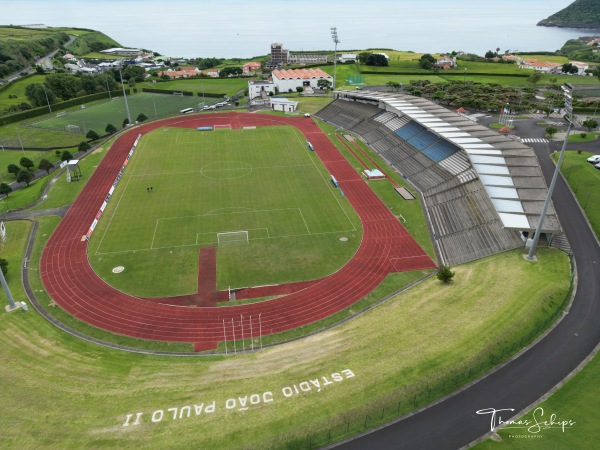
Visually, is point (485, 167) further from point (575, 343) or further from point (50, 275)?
point (50, 275)

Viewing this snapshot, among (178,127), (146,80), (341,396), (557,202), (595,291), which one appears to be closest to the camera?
(341,396)

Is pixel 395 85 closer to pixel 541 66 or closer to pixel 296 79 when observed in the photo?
pixel 296 79

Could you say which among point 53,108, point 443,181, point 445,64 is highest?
point 445,64

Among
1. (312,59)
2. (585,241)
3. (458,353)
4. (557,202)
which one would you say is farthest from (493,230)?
(312,59)

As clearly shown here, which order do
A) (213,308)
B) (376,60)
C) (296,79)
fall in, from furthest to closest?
(376,60) → (296,79) → (213,308)

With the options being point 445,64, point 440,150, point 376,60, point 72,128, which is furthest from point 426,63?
point 72,128

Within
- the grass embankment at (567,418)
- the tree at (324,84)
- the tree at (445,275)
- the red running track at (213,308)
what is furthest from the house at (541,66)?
the grass embankment at (567,418)
